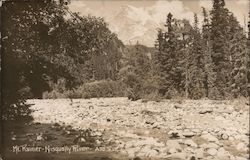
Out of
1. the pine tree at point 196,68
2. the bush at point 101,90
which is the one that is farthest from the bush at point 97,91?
the pine tree at point 196,68

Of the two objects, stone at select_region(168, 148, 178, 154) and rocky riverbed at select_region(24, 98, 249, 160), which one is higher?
rocky riverbed at select_region(24, 98, 249, 160)

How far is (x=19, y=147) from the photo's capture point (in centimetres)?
1212

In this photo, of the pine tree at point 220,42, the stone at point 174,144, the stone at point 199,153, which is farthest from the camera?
the pine tree at point 220,42

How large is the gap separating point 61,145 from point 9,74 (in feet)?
10.2

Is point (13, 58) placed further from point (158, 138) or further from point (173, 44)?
point (173, 44)

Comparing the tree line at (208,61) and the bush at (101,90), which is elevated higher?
the tree line at (208,61)

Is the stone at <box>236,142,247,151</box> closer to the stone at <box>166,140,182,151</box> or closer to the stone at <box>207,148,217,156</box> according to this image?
the stone at <box>207,148,217,156</box>

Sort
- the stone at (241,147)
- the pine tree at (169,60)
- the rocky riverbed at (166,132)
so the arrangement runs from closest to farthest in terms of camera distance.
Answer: the rocky riverbed at (166,132) < the stone at (241,147) < the pine tree at (169,60)

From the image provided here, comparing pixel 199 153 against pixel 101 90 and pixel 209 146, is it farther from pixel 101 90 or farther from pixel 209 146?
pixel 101 90

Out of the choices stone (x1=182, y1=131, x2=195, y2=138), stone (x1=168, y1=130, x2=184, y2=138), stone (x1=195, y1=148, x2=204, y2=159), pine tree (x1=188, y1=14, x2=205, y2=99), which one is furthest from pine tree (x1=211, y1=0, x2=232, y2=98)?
stone (x1=195, y1=148, x2=204, y2=159)

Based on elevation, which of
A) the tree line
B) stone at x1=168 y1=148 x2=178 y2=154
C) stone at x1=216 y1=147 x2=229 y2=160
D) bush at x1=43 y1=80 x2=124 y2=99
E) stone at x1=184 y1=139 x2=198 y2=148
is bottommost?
stone at x1=216 y1=147 x2=229 y2=160

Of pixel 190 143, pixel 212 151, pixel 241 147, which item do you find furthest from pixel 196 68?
pixel 212 151

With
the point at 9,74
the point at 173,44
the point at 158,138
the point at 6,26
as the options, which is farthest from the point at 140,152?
the point at 173,44

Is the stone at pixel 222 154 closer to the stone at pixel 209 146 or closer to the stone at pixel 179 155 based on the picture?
the stone at pixel 209 146
